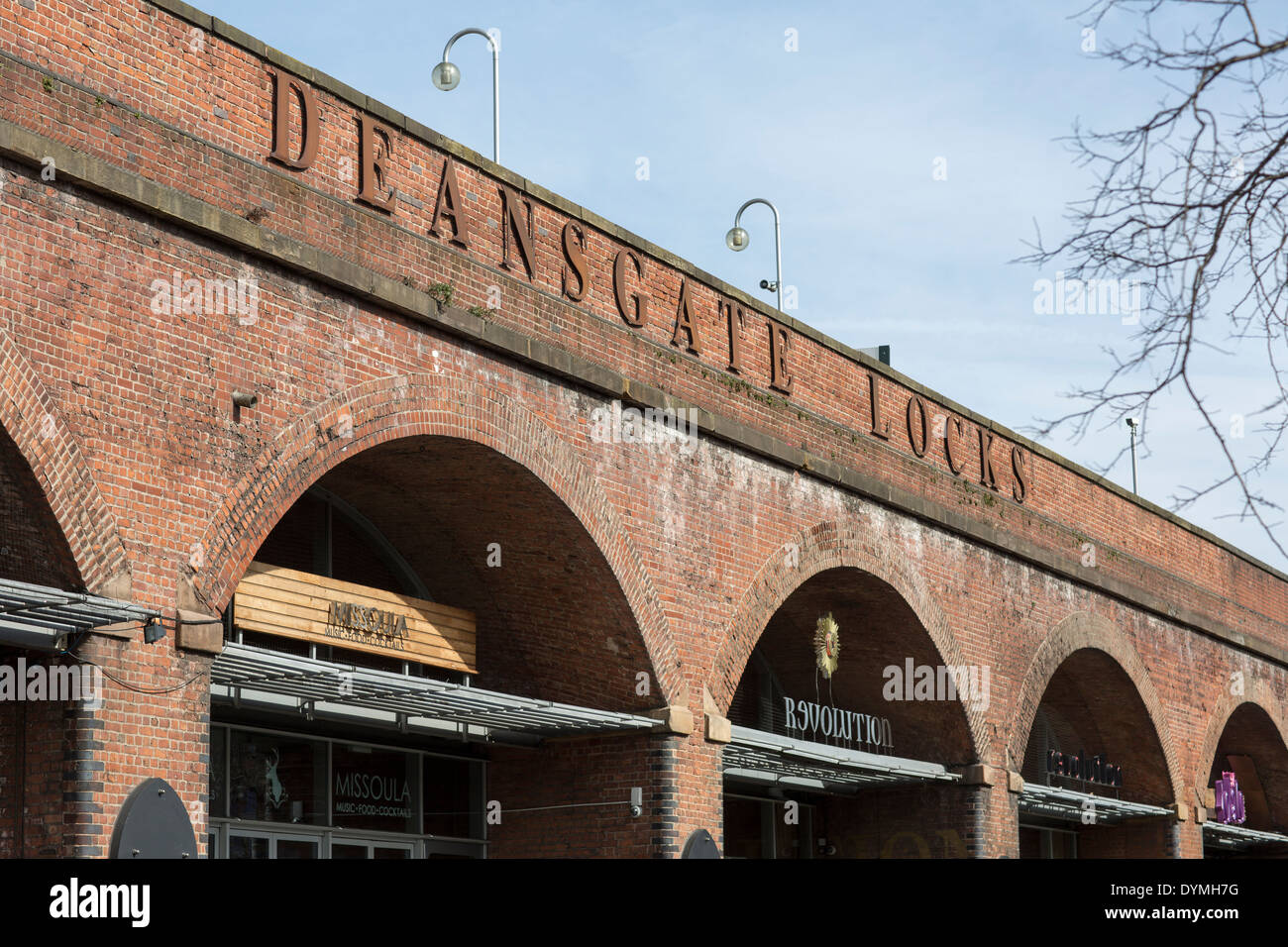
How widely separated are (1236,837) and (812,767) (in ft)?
44.2

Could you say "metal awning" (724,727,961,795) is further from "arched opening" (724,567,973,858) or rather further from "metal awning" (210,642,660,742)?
"metal awning" (210,642,660,742)

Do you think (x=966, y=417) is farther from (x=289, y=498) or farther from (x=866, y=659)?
(x=289, y=498)

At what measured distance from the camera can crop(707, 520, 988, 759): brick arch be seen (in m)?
17.0

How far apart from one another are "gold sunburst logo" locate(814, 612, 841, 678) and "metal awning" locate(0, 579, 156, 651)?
9.85 m

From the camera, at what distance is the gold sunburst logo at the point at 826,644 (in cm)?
1947

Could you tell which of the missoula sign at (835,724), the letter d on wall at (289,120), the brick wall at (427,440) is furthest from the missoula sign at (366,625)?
the missoula sign at (835,724)

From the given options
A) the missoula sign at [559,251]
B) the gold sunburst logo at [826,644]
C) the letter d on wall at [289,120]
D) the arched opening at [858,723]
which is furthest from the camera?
the arched opening at [858,723]

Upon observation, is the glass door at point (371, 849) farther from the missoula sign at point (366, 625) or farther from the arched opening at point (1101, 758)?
the arched opening at point (1101, 758)

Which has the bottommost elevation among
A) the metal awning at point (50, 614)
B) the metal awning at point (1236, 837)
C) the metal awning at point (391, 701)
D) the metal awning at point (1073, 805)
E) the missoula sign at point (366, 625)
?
the metal awning at point (1236, 837)

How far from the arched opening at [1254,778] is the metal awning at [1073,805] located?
474 centimetres

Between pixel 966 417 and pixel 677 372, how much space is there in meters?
6.69

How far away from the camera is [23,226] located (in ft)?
35.8

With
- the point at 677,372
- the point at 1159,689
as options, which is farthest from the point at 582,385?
the point at 1159,689

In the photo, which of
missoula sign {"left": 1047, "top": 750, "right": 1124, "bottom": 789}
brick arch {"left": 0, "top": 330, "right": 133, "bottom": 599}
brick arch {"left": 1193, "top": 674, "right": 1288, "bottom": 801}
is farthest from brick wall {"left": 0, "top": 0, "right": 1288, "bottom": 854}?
brick arch {"left": 1193, "top": 674, "right": 1288, "bottom": 801}
